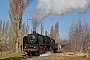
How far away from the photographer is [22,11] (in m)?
40.6

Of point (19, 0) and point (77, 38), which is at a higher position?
point (19, 0)

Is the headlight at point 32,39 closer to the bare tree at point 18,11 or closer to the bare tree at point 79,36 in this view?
the bare tree at point 18,11

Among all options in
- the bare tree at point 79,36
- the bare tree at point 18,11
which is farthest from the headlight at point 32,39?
the bare tree at point 79,36

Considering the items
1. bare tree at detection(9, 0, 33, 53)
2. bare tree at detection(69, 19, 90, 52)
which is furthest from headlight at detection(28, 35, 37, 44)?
bare tree at detection(69, 19, 90, 52)

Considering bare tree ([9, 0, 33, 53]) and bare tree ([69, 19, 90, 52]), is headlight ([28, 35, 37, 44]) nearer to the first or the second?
bare tree ([9, 0, 33, 53])

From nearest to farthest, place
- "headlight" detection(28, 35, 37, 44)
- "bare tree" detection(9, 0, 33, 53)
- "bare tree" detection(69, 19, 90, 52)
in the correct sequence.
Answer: "headlight" detection(28, 35, 37, 44), "bare tree" detection(9, 0, 33, 53), "bare tree" detection(69, 19, 90, 52)

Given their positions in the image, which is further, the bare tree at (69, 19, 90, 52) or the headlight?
the bare tree at (69, 19, 90, 52)

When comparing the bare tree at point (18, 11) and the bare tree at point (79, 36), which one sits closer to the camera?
the bare tree at point (18, 11)

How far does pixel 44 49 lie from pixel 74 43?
898 inches

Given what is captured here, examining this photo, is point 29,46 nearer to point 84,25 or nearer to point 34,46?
point 34,46

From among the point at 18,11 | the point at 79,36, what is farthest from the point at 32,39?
the point at 79,36

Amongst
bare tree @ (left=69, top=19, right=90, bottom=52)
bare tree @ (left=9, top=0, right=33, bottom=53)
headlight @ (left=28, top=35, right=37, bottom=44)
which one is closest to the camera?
headlight @ (left=28, top=35, right=37, bottom=44)

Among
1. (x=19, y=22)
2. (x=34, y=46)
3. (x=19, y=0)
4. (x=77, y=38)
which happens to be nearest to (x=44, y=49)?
(x=34, y=46)

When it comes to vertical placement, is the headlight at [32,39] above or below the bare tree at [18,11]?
below
